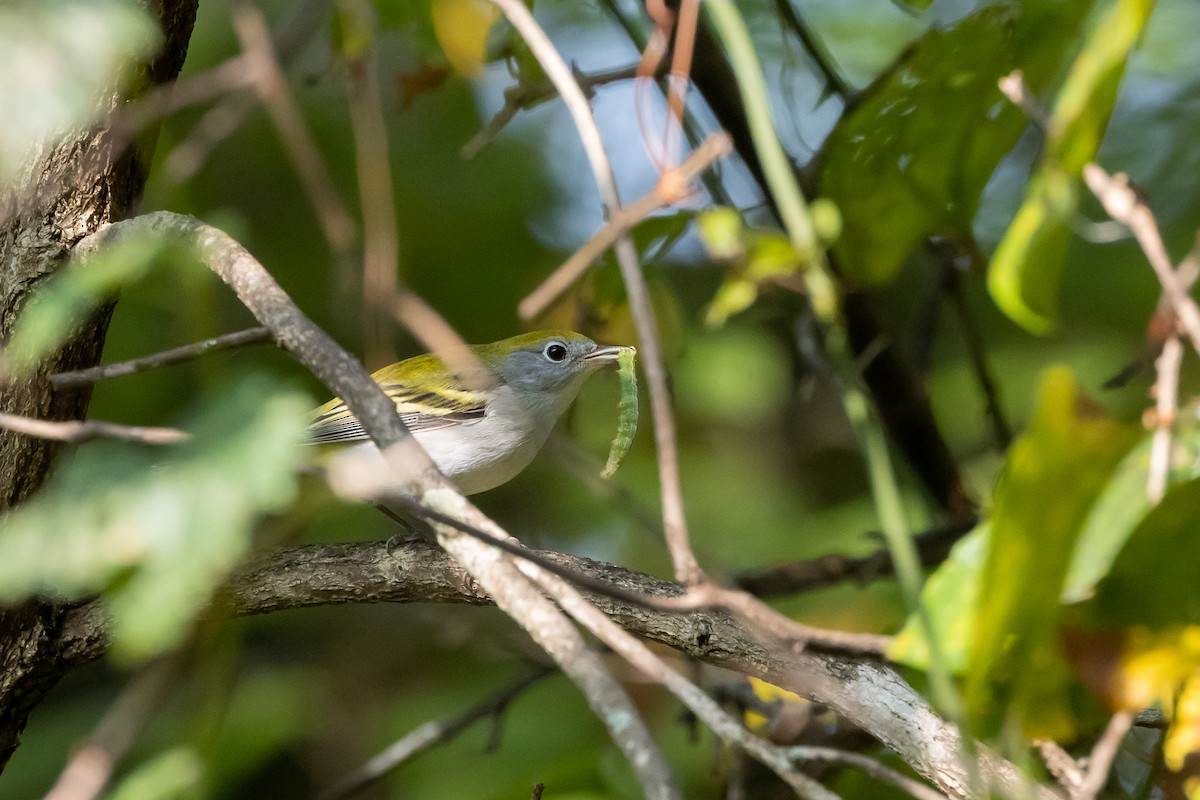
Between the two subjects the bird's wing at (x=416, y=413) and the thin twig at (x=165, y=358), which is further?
the bird's wing at (x=416, y=413)

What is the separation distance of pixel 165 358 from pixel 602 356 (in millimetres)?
2132

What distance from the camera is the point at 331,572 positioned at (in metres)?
2.66

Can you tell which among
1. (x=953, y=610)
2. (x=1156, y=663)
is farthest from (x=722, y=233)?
(x=1156, y=663)

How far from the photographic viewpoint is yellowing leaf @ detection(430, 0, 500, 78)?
2.93 m

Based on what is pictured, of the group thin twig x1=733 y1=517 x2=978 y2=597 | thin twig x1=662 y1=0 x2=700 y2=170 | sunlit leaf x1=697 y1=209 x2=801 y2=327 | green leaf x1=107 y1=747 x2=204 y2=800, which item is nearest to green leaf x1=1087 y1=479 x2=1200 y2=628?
sunlit leaf x1=697 y1=209 x2=801 y2=327

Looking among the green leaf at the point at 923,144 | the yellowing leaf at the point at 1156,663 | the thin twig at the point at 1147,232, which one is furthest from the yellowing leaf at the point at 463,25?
the yellowing leaf at the point at 1156,663

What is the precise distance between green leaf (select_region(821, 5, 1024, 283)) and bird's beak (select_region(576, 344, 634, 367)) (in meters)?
0.89

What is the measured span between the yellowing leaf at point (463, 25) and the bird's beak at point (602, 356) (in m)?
1.15

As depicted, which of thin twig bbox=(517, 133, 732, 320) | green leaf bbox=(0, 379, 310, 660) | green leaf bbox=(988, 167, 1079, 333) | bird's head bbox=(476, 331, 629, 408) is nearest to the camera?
green leaf bbox=(0, 379, 310, 660)

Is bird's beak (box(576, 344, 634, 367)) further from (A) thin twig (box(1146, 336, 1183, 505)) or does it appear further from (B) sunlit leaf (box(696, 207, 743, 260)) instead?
(A) thin twig (box(1146, 336, 1183, 505))

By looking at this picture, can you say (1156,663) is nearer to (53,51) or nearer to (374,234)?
(374,234)

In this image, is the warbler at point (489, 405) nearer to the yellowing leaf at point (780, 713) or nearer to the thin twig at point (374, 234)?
the yellowing leaf at point (780, 713)

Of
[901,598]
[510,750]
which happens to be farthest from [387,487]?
[901,598]

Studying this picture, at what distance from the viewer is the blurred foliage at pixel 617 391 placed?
1.48 m
